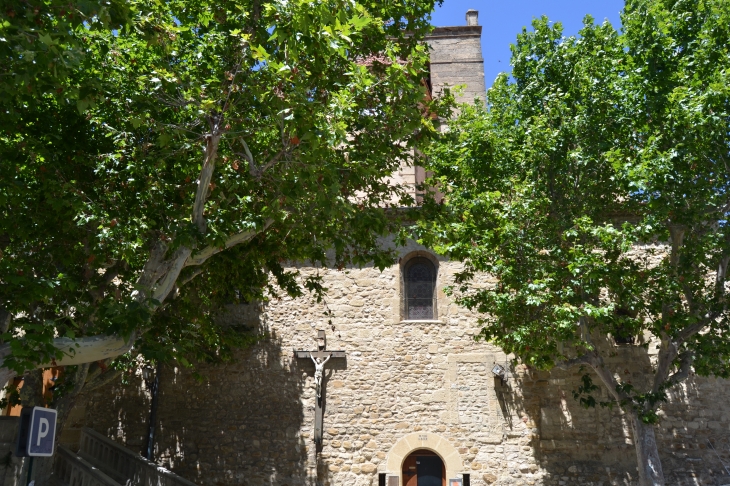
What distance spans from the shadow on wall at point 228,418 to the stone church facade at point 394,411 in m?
0.02

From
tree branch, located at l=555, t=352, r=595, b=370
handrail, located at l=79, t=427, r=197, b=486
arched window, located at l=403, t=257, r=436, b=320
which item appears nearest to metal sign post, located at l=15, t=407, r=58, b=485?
handrail, located at l=79, t=427, r=197, b=486

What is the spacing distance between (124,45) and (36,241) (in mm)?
3055

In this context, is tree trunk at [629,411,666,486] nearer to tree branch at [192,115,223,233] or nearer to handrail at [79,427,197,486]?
handrail at [79,427,197,486]

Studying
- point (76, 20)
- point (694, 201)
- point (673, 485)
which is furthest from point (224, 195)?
point (673, 485)

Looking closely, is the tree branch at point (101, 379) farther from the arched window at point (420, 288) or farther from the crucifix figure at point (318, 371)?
the arched window at point (420, 288)

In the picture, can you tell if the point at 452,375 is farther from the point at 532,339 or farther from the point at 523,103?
the point at 523,103

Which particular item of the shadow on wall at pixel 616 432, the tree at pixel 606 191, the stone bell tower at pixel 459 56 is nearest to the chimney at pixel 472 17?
the stone bell tower at pixel 459 56

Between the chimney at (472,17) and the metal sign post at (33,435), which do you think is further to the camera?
the chimney at (472,17)

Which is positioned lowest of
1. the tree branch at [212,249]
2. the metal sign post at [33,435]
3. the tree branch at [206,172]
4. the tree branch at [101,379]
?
the metal sign post at [33,435]

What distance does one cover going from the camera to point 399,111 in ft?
26.7

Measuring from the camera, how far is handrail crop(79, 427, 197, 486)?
403 inches

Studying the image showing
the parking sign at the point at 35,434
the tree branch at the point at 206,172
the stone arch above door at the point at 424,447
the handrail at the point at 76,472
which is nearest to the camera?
the parking sign at the point at 35,434

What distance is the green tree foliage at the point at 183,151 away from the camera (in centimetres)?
695

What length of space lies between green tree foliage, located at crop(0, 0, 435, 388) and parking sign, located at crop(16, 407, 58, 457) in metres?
1.47
